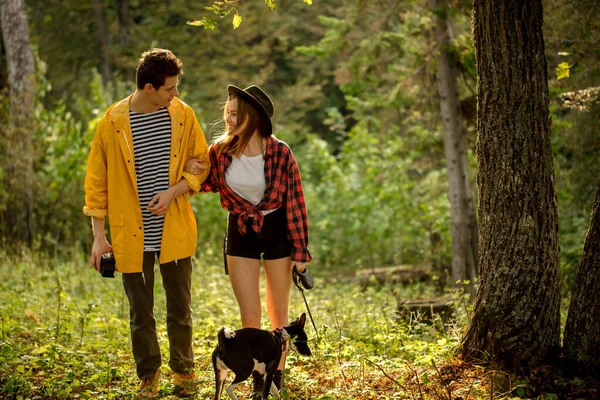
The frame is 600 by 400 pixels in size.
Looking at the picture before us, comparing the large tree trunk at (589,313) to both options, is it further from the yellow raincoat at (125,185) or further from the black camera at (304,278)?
the yellow raincoat at (125,185)

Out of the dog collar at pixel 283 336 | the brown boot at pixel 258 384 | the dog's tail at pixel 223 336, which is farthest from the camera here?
the brown boot at pixel 258 384

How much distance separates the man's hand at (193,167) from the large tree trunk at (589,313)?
256cm

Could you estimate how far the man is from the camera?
4887 mm

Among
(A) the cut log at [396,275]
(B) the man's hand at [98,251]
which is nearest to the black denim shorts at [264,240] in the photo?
(B) the man's hand at [98,251]

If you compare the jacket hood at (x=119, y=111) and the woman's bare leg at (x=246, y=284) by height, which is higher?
the jacket hood at (x=119, y=111)

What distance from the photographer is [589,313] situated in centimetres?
496

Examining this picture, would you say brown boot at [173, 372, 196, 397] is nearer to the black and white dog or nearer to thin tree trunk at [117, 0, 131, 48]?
the black and white dog

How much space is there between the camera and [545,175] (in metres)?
4.96

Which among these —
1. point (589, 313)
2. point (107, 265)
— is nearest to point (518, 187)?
point (589, 313)

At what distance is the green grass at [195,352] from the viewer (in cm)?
507

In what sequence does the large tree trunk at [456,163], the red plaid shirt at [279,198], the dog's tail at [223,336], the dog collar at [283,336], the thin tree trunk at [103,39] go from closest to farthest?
the dog's tail at [223,336] < the dog collar at [283,336] < the red plaid shirt at [279,198] < the large tree trunk at [456,163] < the thin tree trunk at [103,39]

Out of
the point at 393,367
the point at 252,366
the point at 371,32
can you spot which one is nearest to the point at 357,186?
the point at 371,32

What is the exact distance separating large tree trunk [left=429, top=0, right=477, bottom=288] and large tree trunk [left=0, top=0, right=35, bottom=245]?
6357 mm

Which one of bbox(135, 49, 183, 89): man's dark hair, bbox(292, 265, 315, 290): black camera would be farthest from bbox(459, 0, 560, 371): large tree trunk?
bbox(135, 49, 183, 89): man's dark hair
